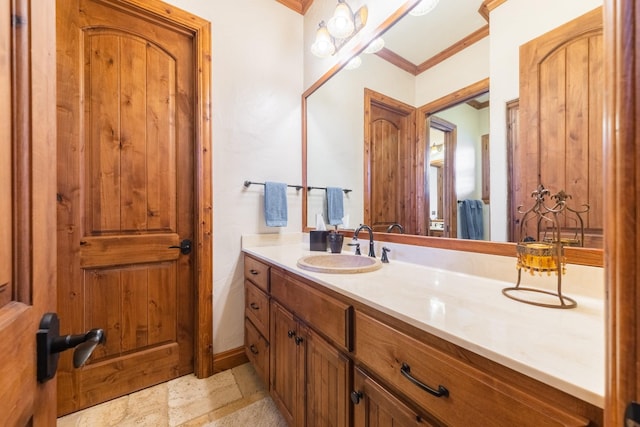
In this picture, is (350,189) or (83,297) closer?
(83,297)

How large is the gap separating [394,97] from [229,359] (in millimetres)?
1939

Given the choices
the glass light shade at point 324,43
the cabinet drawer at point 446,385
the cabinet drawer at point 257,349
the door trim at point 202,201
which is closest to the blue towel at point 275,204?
the door trim at point 202,201

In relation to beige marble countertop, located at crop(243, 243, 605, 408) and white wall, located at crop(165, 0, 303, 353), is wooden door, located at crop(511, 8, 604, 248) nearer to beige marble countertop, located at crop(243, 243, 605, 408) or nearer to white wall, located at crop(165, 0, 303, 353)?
beige marble countertop, located at crop(243, 243, 605, 408)

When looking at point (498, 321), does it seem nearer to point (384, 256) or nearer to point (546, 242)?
point (546, 242)

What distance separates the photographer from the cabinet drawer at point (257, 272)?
1.43 metres

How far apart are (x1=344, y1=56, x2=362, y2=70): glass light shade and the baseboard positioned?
204cm

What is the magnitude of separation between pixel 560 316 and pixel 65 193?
2062 mm

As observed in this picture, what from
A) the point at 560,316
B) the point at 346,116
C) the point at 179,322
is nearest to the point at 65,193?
the point at 179,322

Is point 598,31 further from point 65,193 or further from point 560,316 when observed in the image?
point 65,193

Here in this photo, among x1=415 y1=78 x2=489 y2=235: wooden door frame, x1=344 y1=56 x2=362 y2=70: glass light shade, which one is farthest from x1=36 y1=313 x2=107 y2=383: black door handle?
x1=344 y1=56 x2=362 y2=70: glass light shade

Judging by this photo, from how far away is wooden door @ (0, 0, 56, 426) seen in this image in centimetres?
35

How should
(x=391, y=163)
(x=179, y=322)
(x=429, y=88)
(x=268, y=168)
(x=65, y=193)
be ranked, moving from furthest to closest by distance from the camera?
(x=268, y=168) → (x=179, y=322) → (x=391, y=163) → (x=65, y=193) → (x=429, y=88)

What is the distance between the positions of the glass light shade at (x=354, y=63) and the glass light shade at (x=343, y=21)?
139 mm

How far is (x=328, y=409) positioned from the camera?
925mm
